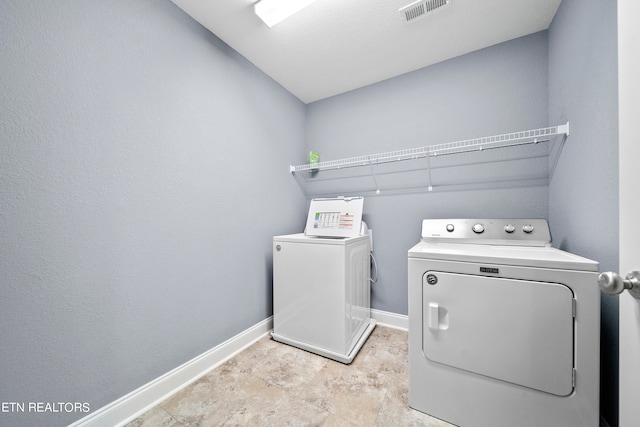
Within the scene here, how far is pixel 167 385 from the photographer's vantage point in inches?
49.8

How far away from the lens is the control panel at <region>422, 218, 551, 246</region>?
1392 millimetres

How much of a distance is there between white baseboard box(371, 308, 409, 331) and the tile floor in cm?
33

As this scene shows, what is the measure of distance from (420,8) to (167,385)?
2706 mm

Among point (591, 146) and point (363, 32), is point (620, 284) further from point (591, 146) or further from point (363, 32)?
point (363, 32)

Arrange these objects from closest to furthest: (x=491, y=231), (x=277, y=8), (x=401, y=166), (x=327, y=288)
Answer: (x=277, y=8) → (x=491, y=231) → (x=327, y=288) → (x=401, y=166)

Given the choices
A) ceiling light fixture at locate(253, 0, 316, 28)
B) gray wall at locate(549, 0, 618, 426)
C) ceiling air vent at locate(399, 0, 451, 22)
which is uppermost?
ceiling air vent at locate(399, 0, 451, 22)

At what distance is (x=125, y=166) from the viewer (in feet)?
3.74

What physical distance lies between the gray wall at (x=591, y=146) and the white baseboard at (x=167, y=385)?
197 centimetres

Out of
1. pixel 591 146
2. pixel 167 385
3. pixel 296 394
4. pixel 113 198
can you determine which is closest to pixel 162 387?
pixel 167 385

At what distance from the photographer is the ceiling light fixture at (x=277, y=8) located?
1.33 metres

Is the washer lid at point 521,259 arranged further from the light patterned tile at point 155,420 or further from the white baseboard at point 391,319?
the light patterned tile at point 155,420
